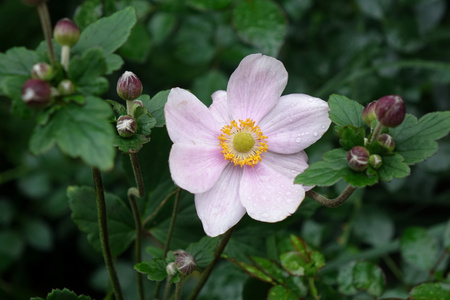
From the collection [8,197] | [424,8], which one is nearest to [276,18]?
[424,8]

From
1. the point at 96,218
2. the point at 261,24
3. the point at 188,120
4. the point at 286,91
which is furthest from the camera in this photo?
the point at 286,91

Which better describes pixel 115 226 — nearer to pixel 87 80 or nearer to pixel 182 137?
pixel 182 137

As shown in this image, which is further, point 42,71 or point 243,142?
point 243,142

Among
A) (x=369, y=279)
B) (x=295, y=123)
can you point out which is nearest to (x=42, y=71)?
(x=295, y=123)

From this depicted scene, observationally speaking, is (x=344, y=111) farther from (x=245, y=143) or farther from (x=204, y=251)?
(x=204, y=251)

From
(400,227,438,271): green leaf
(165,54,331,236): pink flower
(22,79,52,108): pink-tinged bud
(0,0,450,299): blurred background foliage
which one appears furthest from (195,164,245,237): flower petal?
(400,227,438,271): green leaf
